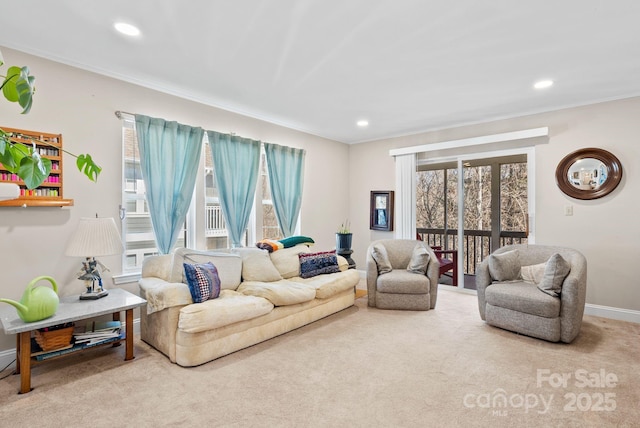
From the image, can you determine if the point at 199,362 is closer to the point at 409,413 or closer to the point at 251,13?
the point at 409,413

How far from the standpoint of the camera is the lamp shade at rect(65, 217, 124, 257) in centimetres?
262

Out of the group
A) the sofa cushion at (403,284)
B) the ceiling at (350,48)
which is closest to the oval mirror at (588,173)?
the ceiling at (350,48)

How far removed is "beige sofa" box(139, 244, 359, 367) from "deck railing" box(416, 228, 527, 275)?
2.14 metres

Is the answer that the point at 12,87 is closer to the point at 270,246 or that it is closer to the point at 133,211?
the point at 133,211

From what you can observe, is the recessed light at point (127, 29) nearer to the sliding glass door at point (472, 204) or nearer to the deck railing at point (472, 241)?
the sliding glass door at point (472, 204)

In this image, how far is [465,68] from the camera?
2.97 meters

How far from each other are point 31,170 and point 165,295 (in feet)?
5.39

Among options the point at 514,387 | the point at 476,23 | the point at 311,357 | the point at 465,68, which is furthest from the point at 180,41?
the point at 514,387

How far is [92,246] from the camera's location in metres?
2.64

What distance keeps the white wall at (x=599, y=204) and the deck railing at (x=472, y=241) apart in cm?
77

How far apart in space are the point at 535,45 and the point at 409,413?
2815mm

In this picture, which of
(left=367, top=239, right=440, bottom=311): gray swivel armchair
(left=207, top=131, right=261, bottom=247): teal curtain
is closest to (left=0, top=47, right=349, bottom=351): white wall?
(left=207, top=131, right=261, bottom=247): teal curtain

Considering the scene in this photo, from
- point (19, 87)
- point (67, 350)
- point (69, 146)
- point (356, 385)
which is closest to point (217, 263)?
point (67, 350)

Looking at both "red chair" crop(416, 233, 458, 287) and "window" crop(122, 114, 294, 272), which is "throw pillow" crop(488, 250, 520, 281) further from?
"window" crop(122, 114, 294, 272)
